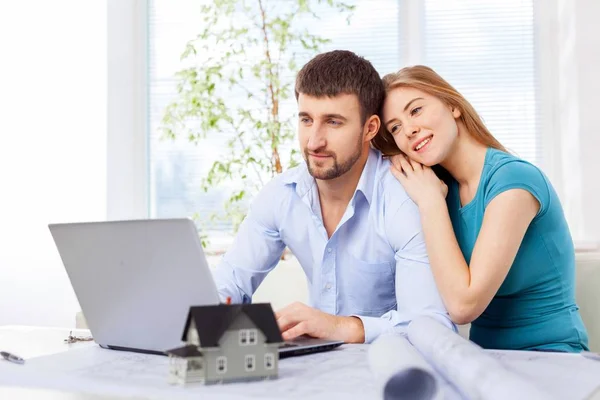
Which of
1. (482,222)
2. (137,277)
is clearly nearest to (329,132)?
(482,222)

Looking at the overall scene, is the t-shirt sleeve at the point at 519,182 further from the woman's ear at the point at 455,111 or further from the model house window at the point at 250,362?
the model house window at the point at 250,362

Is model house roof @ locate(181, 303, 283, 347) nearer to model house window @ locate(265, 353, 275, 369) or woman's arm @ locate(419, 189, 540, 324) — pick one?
model house window @ locate(265, 353, 275, 369)

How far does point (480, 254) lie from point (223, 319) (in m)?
0.79

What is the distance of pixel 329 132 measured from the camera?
70.5 inches

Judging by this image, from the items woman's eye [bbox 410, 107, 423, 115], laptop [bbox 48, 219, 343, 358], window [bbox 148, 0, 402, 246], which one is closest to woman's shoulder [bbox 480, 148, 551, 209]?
woman's eye [bbox 410, 107, 423, 115]

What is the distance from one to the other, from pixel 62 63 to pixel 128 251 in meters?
2.79

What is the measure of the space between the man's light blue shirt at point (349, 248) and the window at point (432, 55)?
1672mm

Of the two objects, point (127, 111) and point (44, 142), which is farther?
point (127, 111)

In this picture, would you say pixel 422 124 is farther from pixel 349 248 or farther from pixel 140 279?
pixel 140 279

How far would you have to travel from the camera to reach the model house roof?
3.07ft

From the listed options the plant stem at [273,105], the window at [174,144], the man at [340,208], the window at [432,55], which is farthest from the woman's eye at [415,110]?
the window at [174,144]

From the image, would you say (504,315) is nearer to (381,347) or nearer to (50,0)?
(381,347)

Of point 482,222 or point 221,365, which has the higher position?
point 482,222

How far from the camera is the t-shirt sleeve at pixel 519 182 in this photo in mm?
1599
